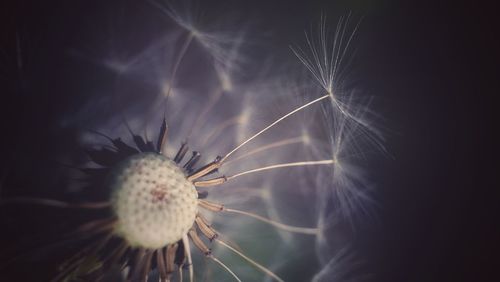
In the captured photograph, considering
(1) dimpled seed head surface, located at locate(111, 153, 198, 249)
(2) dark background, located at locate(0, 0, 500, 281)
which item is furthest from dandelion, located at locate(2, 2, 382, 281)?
(2) dark background, located at locate(0, 0, 500, 281)

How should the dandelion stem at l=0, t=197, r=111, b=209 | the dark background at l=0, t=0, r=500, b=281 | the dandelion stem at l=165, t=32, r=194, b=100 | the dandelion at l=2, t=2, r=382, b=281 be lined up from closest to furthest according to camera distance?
1. the dandelion stem at l=0, t=197, r=111, b=209
2. the dandelion at l=2, t=2, r=382, b=281
3. the dandelion stem at l=165, t=32, r=194, b=100
4. the dark background at l=0, t=0, r=500, b=281

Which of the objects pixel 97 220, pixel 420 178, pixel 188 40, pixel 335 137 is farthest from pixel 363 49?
pixel 97 220

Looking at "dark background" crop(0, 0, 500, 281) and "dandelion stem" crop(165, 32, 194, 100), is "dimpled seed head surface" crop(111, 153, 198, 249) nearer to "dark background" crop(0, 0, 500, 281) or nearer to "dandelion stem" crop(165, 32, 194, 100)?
"dandelion stem" crop(165, 32, 194, 100)

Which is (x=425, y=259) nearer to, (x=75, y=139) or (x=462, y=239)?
(x=462, y=239)

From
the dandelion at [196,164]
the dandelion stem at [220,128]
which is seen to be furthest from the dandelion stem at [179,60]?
the dandelion stem at [220,128]

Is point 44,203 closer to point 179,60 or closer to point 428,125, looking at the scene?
point 179,60

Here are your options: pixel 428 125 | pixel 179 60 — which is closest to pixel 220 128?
pixel 179 60

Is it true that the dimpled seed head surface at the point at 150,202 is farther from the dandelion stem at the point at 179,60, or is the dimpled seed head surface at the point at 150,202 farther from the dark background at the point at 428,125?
the dark background at the point at 428,125
